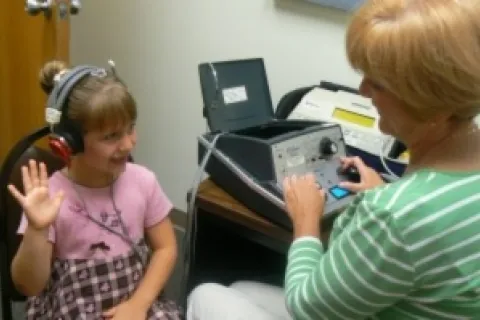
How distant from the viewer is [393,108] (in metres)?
0.94

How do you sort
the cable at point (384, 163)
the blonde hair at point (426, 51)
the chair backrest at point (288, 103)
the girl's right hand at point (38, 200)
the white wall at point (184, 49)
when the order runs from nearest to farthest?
the blonde hair at point (426, 51) → the girl's right hand at point (38, 200) → the cable at point (384, 163) → the chair backrest at point (288, 103) → the white wall at point (184, 49)

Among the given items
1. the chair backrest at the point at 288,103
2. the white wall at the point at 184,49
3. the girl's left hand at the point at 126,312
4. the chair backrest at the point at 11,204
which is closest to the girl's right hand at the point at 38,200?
the chair backrest at the point at 11,204

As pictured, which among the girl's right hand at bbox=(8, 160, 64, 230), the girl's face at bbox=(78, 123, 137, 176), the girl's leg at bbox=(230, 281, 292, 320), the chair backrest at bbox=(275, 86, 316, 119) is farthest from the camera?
the chair backrest at bbox=(275, 86, 316, 119)

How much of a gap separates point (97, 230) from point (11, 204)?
0.61 feet

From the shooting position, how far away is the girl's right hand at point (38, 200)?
1.18 meters

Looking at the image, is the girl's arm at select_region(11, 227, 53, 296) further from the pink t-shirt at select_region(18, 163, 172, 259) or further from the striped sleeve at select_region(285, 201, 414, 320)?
the striped sleeve at select_region(285, 201, 414, 320)

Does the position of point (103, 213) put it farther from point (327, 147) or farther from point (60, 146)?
point (327, 147)

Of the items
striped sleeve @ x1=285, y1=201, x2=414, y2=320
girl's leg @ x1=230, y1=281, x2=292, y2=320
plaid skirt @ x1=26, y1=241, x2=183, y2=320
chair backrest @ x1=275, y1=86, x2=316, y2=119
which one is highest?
chair backrest @ x1=275, y1=86, x2=316, y2=119

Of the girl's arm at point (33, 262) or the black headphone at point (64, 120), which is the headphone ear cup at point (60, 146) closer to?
the black headphone at point (64, 120)

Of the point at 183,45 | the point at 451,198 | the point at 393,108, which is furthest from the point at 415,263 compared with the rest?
the point at 183,45

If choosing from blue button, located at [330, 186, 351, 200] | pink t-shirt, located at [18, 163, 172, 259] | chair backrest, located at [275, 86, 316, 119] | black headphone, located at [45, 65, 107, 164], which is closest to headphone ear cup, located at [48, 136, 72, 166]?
black headphone, located at [45, 65, 107, 164]

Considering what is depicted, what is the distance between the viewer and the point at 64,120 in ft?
4.24

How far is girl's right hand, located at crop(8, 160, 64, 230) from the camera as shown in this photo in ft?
3.88

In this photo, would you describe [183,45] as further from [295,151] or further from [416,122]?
[416,122]
